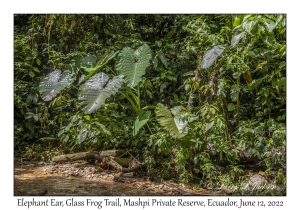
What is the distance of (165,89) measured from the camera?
5105 millimetres

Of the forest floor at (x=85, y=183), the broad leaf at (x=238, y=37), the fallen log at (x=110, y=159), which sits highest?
the broad leaf at (x=238, y=37)

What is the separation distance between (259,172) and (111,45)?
2886 millimetres

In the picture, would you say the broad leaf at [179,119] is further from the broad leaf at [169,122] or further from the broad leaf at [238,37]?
the broad leaf at [238,37]

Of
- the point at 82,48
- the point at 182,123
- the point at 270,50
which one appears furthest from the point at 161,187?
the point at 82,48

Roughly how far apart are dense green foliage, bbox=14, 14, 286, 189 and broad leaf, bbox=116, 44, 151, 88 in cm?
1

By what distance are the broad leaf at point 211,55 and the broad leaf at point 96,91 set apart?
1021 millimetres

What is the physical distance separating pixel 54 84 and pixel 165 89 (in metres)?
1.61

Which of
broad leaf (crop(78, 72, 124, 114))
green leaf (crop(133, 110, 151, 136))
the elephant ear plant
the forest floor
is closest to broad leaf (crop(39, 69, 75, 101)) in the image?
the elephant ear plant

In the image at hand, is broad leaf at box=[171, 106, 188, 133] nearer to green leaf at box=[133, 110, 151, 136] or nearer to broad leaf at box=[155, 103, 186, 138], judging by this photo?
broad leaf at box=[155, 103, 186, 138]

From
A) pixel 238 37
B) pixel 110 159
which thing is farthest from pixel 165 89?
pixel 238 37

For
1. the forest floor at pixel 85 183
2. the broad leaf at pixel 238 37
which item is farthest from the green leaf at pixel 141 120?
the broad leaf at pixel 238 37

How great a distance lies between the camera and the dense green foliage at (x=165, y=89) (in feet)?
12.4
